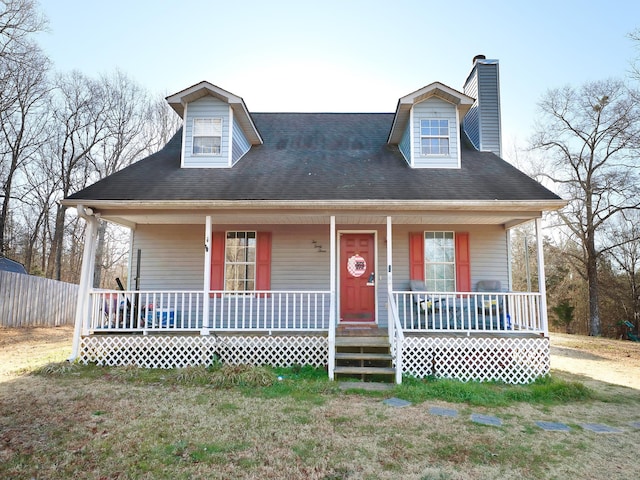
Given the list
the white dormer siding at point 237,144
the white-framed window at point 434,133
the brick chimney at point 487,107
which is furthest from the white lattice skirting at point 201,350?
the brick chimney at point 487,107

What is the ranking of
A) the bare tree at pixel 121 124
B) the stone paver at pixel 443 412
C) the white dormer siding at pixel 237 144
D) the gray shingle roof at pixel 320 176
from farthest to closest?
the bare tree at pixel 121 124
the white dormer siding at pixel 237 144
the gray shingle roof at pixel 320 176
the stone paver at pixel 443 412

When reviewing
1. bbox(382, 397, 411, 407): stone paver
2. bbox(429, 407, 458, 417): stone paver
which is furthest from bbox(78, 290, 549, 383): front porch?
bbox(429, 407, 458, 417): stone paver

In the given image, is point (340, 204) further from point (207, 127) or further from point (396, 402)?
point (207, 127)

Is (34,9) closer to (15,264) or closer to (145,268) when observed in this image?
(15,264)

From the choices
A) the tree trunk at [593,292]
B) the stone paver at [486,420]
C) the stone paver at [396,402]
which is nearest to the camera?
the stone paver at [486,420]

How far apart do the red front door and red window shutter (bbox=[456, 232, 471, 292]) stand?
200 centimetres

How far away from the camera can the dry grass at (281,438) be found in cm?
352

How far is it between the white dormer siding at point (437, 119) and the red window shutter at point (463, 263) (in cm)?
182

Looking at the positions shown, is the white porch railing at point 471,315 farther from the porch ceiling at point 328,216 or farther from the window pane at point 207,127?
the window pane at point 207,127

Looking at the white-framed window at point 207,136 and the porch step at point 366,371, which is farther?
the white-framed window at point 207,136

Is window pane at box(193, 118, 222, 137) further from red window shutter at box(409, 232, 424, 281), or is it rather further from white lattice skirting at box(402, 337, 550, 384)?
white lattice skirting at box(402, 337, 550, 384)

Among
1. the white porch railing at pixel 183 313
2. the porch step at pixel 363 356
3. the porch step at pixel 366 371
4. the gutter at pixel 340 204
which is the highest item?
the gutter at pixel 340 204

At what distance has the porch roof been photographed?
24.0ft

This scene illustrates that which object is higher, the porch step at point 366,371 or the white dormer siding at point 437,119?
the white dormer siding at point 437,119
